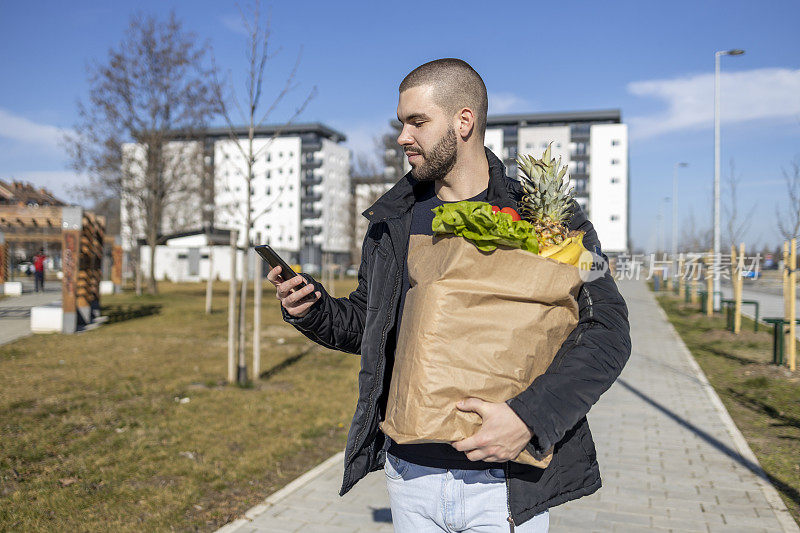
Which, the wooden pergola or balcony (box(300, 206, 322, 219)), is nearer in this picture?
the wooden pergola

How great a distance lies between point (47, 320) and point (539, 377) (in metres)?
17.2

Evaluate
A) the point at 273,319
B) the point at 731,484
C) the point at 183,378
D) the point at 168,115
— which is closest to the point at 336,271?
the point at 168,115

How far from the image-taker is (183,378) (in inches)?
406

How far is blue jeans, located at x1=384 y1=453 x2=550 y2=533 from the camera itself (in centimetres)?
198

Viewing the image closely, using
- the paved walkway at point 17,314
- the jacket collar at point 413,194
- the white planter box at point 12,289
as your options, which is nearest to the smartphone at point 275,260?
the jacket collar at point 413,194

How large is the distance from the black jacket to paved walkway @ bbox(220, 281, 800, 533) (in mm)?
2696

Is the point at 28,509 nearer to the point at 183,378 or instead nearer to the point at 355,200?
the point at 183,378

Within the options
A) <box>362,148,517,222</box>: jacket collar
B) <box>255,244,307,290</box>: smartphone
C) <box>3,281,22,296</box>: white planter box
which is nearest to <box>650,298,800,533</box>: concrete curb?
<box>362,148,517,222</box>: jacket collar

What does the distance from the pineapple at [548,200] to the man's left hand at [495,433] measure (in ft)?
1.65

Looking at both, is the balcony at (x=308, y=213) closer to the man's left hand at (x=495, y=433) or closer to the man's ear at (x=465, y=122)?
the man's ear at (x=465, y=122)

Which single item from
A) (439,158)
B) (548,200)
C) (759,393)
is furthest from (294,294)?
(759,393)

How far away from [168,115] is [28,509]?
24674 millimetres

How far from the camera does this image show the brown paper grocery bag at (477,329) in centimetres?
164

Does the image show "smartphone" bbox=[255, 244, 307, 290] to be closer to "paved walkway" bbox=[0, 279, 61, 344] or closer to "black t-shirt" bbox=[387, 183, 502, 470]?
"black t-shirt" bbox=[387, 183, 502, 470]
